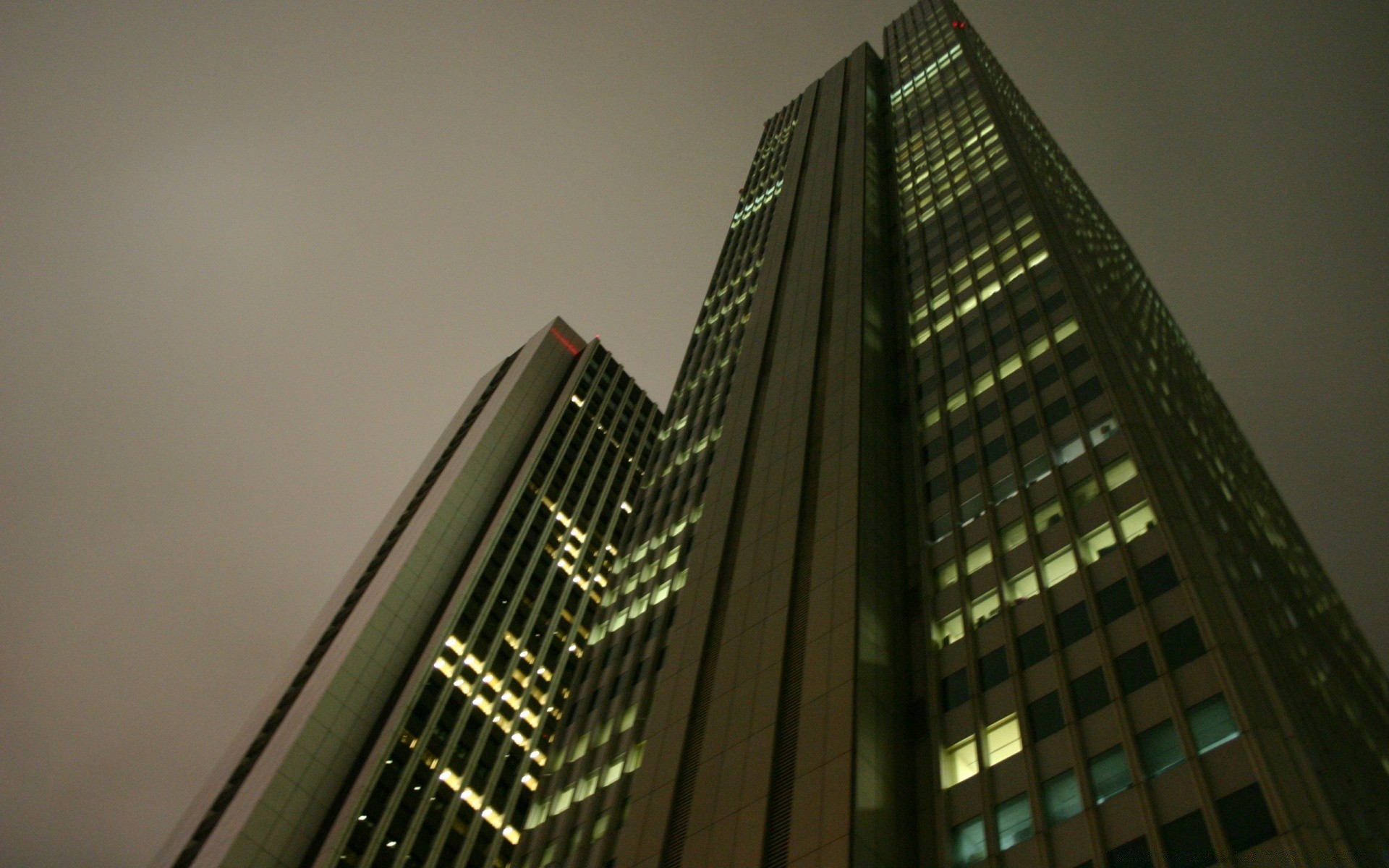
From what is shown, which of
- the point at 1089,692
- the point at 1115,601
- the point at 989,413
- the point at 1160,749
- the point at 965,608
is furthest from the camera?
the point at 989,413

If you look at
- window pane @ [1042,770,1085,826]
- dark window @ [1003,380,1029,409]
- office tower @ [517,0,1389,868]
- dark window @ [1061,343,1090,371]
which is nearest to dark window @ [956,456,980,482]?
office tower @ [517,0,1389,868]

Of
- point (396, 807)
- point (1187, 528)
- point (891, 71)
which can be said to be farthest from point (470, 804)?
point (891, 71)

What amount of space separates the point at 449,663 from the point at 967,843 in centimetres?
6561

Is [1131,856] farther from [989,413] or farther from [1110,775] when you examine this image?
[989,413]

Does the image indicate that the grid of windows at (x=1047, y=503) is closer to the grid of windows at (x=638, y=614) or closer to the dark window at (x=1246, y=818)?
the dark window at (x=1246, y=818)

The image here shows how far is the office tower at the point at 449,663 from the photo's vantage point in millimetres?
73812

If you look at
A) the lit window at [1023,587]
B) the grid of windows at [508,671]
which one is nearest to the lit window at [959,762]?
the lit window at [1023,587]

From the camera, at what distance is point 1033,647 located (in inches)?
1244

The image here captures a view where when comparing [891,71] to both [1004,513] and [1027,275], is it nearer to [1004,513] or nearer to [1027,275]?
[1027,275]

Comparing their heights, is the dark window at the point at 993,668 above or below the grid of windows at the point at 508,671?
below

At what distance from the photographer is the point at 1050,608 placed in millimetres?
32062

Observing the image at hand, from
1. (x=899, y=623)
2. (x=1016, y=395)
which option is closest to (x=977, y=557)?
(x=899, y=623)

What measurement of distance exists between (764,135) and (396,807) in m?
87.9

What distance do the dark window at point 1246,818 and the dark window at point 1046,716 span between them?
17.9 ft
